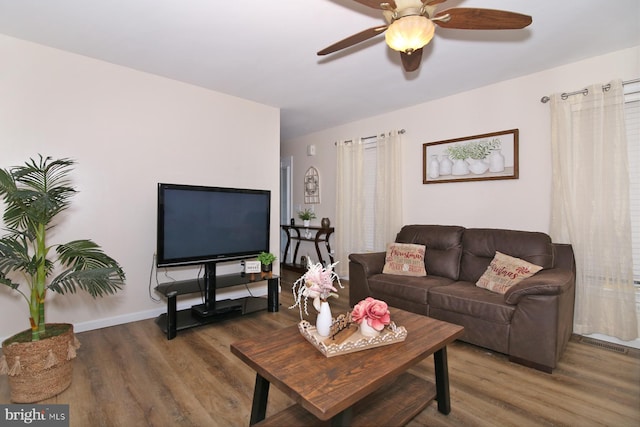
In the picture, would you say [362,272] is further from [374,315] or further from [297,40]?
[297,40]

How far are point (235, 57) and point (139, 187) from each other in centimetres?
158

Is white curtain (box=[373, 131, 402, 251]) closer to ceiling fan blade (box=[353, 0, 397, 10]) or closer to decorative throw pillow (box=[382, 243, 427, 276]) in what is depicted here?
decorative throw pillow (box=[382, 243, 427, 276])

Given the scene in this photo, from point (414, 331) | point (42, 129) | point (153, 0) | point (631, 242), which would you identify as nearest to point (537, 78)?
point (631, 242)

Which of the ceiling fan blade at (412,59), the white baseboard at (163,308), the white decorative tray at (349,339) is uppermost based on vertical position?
the ceiling fan blade at (412,59)

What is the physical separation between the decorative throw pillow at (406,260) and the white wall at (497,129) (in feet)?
2.29

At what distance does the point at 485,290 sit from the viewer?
8.80 feet

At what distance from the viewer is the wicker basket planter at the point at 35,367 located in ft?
5.78

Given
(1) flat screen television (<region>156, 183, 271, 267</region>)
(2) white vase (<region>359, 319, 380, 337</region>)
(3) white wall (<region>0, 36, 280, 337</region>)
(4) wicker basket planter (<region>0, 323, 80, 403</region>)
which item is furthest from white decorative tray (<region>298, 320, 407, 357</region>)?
(3) white wall (<region>0, 36, 280, 337</region>)

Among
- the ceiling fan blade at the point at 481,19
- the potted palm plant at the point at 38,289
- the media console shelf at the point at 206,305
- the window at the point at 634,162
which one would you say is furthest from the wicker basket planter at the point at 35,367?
the window at the point at 634,162

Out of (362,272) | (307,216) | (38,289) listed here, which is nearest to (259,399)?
(38,289)

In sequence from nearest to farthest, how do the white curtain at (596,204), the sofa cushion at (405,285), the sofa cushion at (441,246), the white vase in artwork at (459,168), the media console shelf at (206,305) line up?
the white curtain at (596,204) < the media console shelf at (206,305) < the sofa cushion at (405,285) < the sofa cushion at (441,246) < the white vase in artwork at (459,168)

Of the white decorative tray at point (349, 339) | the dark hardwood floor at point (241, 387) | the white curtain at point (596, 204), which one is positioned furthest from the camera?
the white curtain at point (596, 204)

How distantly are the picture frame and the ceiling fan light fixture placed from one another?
211 centimetres

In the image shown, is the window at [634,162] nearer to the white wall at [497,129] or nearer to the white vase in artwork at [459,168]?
the white wall at [497,129]
